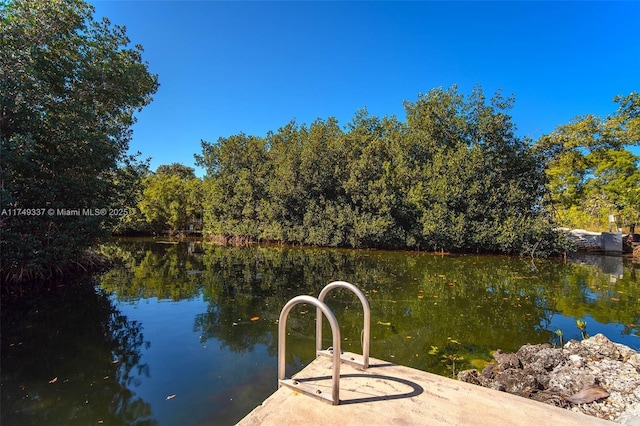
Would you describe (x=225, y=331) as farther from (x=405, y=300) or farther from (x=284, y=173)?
(x=284, y=173)

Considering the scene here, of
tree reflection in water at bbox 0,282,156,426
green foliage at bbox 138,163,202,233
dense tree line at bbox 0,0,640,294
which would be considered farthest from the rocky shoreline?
green foliage at bbox 138,163,202,233

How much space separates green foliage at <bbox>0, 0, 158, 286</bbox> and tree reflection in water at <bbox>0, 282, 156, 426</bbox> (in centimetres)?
144

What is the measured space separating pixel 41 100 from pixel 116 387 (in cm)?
640

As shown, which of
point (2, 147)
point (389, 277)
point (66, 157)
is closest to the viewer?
point (2, 147)

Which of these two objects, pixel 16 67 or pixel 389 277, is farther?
pixel 389 277

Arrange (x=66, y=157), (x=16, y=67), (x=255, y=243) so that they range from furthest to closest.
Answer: (x=255, y=243) → (x=66, y=157) → (x=16, y=67)

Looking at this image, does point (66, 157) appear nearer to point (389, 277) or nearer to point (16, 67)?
point (16, 67)

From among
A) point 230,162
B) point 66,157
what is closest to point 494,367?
point 66,157

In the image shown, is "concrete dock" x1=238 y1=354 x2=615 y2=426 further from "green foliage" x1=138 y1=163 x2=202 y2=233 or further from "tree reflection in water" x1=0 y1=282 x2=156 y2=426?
"green foliage" x1=138 y1=163 x2=202 y2=233

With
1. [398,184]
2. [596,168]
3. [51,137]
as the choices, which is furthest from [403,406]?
[596,168]

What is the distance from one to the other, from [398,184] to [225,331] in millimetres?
13789

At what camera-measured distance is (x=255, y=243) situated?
20.8 metres

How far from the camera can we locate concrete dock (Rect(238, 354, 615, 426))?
1806 millimetres

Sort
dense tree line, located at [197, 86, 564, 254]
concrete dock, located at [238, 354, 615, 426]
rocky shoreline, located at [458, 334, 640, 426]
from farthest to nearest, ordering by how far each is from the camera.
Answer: dense tree line, located at [197, 86, 564, 254]
rocky shoreline, located at [458, 334, 640, 426]
concrete dock, located at [238, 354, 615, 426]
